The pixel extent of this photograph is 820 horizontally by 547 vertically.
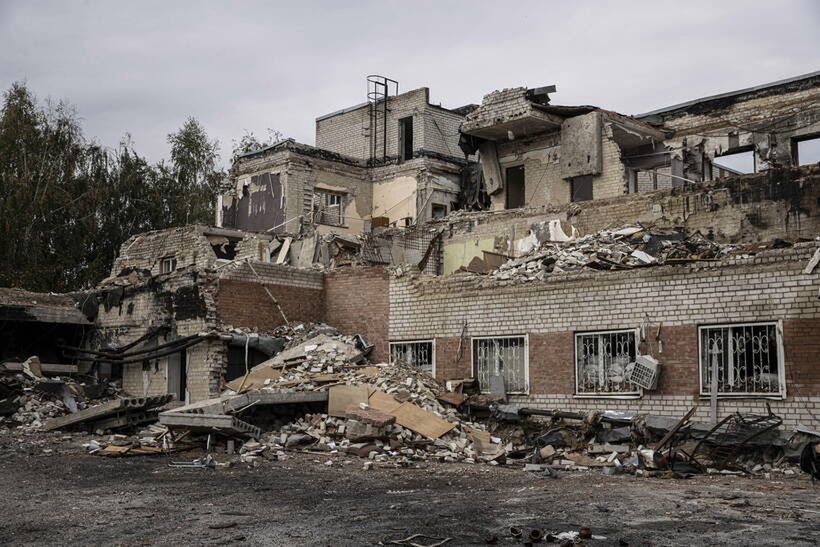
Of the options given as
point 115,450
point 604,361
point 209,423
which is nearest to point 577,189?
point 604,361

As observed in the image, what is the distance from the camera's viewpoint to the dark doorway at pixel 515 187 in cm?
2666

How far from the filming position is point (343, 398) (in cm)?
1569

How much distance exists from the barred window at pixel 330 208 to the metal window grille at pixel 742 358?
1801 centimetres

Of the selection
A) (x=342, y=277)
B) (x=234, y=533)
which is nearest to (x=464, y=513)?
(x=234, y=533)

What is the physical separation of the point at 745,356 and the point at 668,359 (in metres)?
1.22

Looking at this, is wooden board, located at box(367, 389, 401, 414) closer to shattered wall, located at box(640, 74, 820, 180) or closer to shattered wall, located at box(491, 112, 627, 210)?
shattered wall, located at box(491, 112, 627, 210)

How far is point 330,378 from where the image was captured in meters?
16.6

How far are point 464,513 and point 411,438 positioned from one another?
20.1ft

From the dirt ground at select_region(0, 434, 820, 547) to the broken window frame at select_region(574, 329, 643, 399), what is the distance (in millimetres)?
2312

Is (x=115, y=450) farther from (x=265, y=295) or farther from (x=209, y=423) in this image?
(x=265, y=295)

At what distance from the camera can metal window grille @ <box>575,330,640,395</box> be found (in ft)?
49.1

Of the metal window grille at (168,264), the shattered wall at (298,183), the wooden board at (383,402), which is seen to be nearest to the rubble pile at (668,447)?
the wooden board at (383,402)

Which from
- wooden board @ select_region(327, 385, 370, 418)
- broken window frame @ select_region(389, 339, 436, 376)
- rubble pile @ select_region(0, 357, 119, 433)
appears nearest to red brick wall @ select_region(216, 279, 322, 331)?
broken window frame @ select_region(389, 339, 436, 376)

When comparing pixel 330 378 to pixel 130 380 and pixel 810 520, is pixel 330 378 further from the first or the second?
pixel 810 520
